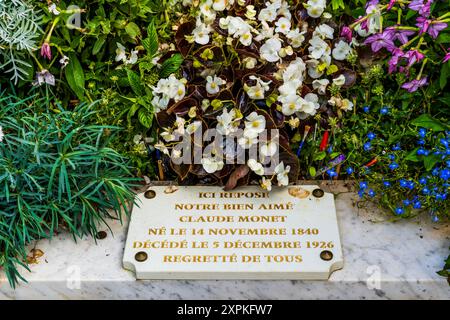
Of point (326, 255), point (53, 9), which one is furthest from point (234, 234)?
point (53, 9)

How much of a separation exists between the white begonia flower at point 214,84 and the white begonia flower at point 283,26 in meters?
0.34

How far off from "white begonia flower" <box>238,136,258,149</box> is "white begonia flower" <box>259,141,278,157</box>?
0.13 ft

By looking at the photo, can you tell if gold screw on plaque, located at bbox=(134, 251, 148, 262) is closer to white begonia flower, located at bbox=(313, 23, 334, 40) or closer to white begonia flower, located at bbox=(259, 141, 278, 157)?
white begonia flower, located at bbox=(259, 141, 278, 157)

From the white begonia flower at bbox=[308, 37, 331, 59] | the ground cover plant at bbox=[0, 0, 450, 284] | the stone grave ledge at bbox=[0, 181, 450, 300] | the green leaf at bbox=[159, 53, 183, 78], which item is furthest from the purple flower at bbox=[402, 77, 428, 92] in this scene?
the green leaf at bbox=[159, 53, 183, 78]

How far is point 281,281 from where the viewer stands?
2.85 meters

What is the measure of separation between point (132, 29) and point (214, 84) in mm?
→ 469

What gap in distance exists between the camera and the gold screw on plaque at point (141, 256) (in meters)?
2.90

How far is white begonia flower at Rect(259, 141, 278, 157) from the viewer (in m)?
3.06

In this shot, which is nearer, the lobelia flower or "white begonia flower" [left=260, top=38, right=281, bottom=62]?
the lobelia flower

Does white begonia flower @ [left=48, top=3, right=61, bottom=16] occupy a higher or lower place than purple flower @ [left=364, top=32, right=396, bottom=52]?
higher

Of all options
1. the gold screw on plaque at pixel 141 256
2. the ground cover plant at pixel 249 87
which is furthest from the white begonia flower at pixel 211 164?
the gold screw on plaque at pixel 141 256

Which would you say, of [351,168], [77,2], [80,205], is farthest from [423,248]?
[77,2]

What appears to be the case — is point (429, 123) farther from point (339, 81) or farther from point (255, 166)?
point (255, 166)

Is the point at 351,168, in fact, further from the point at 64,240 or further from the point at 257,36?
the point at 64,240
